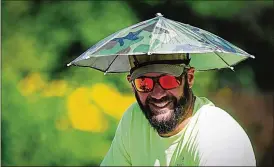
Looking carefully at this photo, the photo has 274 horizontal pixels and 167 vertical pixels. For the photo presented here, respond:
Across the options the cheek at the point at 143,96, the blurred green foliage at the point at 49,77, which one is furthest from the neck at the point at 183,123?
the blurred green foliage at the point at 49,77

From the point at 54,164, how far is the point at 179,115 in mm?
2163

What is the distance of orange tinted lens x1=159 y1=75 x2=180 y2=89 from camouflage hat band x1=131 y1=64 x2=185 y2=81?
1.1 inches

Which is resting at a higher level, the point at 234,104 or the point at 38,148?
the point at 234,104

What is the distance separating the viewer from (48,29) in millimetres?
5355

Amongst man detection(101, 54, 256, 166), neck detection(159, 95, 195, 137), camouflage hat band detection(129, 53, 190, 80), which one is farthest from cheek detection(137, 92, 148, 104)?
neck detection(159, 95, 195, 137)

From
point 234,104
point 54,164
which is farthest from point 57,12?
point 234,104

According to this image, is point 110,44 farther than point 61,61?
No

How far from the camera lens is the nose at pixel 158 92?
344cm

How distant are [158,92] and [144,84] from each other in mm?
95

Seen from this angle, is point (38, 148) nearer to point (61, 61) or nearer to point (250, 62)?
point (61, 61)

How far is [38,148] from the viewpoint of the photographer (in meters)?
5.36

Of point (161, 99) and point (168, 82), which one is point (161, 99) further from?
point (168, 82)

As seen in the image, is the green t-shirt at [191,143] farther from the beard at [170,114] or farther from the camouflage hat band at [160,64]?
the camouflage hat band at [160,64]

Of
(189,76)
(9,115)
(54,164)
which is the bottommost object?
(54,164)
